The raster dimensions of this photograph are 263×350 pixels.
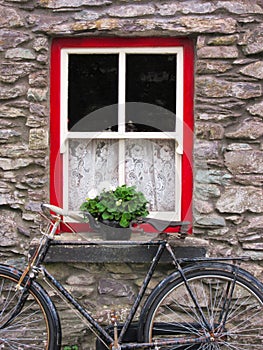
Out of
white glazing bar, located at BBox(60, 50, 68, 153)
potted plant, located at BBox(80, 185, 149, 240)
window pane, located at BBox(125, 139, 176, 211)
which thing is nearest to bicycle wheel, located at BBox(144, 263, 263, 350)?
potted plant, located at BBox(80, 185, 149, 240)

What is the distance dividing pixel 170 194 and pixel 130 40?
1211mm

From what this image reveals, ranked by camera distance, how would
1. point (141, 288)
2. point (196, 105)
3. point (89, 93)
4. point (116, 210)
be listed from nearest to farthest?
point (141, 288), point (116, 210), point (196, 105), point (89, 93)

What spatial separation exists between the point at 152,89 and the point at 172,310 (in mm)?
1672

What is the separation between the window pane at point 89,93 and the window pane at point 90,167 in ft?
0.59

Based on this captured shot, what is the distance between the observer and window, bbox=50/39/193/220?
16.0 ft

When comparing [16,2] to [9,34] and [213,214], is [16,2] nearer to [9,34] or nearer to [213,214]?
[9,34]

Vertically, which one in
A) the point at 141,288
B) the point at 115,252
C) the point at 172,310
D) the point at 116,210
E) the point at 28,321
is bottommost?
the point at 28,321

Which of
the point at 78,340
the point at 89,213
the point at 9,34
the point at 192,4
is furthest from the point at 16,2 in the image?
the point at 78,340

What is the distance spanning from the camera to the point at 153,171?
5008 millimetres

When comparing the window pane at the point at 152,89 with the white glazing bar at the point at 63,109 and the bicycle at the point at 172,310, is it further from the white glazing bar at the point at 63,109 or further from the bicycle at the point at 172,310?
the bicycle at the point at 172,310

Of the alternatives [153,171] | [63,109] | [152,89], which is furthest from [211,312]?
[63,109]

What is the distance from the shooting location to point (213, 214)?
475cm

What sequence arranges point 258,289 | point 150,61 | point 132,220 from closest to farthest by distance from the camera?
1. point 258,289
2. point 132,220
3. point 150,61

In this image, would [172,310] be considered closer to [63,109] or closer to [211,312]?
[211,312]
